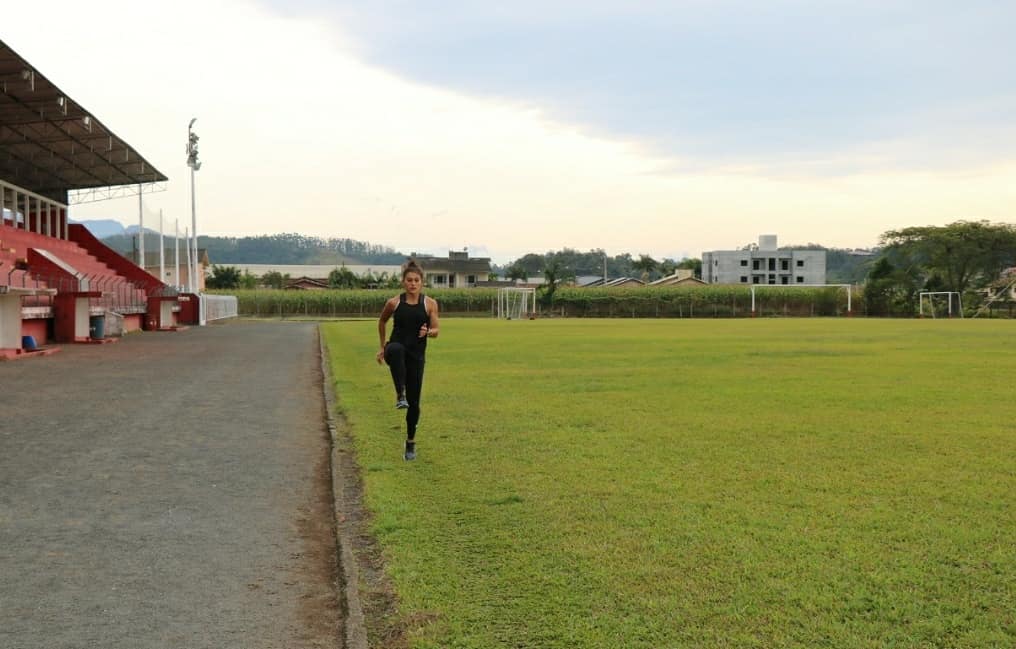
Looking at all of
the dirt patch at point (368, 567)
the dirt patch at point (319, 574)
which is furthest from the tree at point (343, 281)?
the dirt patch at point (319, 574)

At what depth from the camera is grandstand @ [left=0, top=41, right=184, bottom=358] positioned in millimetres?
28016

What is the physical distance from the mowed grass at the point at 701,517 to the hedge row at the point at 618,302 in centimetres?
7290

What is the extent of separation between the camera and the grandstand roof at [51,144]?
28489 millimetres

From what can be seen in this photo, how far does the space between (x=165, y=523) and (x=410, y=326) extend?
3.08 metres

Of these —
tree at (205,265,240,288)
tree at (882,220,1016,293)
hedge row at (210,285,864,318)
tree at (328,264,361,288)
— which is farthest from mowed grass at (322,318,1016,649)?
tree at (328,264,361,288)

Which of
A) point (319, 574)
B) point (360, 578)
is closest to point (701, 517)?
point (360, 578)

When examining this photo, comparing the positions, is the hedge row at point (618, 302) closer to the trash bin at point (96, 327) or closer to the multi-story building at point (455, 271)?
the multi-story building at point (455, 271)

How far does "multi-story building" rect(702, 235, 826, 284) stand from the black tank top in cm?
12376

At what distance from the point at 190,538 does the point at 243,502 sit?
1133 millimetres

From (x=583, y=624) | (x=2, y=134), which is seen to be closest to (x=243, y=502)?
(x=583, y=624)

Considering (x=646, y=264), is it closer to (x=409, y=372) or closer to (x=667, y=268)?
(x=667, y=268)

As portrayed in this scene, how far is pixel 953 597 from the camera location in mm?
4594

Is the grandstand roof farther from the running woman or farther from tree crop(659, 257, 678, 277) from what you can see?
tree crop(659, 257, 678, 277)

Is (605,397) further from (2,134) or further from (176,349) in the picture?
(2,134)
